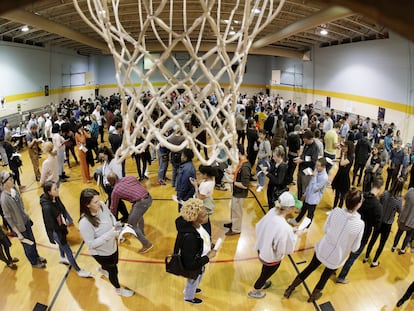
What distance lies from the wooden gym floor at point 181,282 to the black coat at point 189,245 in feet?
3.18

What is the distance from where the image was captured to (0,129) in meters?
10.4

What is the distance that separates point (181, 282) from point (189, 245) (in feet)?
4.82

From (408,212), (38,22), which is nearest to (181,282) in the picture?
(408,212)

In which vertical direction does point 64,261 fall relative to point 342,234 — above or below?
below

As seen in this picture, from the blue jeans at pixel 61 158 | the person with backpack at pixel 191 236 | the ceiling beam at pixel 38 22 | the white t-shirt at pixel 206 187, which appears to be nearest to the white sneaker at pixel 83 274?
the person with backpack at pixel 191 236

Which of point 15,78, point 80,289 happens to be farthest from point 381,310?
point 15,78

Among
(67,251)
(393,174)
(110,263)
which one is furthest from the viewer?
(393,174)

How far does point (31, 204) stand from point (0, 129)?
176 inches

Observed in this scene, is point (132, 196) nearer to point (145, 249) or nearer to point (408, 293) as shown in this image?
point (145, 249)

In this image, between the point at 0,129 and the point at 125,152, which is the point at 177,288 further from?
the point at 0,129

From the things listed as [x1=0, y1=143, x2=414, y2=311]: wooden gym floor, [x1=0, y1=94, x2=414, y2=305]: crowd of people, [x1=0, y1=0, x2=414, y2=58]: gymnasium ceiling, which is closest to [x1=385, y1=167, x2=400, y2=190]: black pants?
[x1=0, y1=94, x2=414, y2=305]: crowd of people

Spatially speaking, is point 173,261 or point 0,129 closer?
point 173,261

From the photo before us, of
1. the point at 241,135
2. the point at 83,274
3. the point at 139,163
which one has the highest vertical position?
the point at 241,135

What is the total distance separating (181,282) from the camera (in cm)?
485
